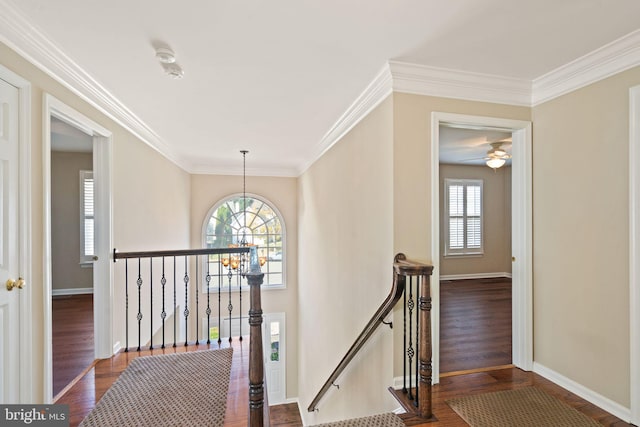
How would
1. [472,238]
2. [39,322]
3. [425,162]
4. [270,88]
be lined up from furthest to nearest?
[472,238], [270,88], [425,162], [39,322]

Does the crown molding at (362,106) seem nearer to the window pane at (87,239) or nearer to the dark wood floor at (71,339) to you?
the dark wood floor at (71,339)

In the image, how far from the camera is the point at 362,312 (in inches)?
109

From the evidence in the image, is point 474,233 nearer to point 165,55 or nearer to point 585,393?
point 585,393

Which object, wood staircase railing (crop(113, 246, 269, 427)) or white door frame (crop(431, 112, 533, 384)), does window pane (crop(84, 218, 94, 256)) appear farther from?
white door frame (crop(431, 112, 533, 384))

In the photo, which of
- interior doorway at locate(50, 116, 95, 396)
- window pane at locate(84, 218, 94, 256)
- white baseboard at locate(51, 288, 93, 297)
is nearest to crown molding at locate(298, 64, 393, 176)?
interior doorway at locate(50, 116, 95, 396)

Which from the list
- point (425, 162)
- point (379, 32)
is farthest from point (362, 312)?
point (379, 32)

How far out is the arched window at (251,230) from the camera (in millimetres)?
6508

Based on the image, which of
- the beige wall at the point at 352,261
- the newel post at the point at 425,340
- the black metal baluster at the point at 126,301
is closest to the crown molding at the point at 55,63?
the black metal baluster at the point at 126,301

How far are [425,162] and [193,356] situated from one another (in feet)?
8.89

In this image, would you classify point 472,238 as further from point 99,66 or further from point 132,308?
point 99,66

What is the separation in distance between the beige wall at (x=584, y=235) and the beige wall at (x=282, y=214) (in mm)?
5001

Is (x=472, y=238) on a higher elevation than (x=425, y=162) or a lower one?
lower

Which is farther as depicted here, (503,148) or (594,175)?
(503,148)

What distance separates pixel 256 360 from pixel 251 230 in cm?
533
